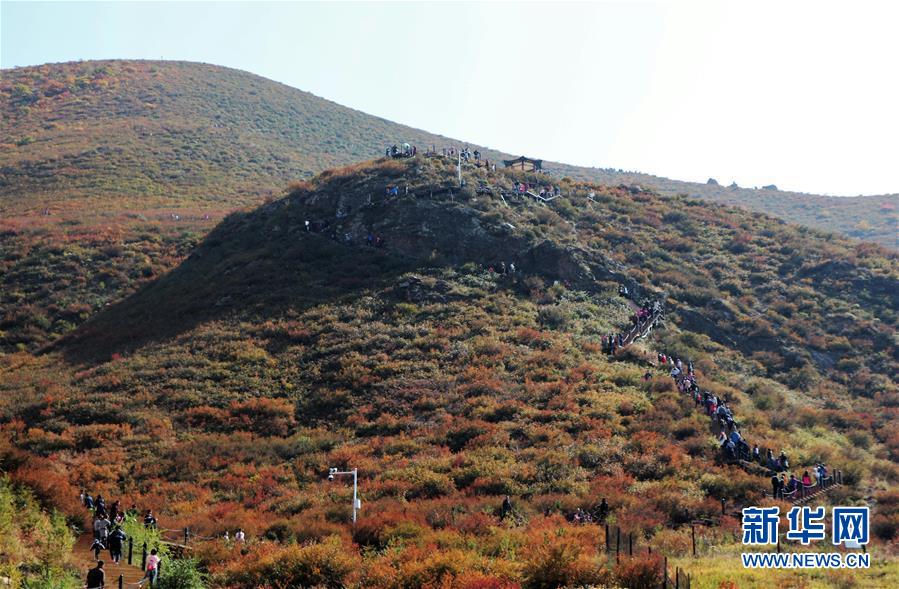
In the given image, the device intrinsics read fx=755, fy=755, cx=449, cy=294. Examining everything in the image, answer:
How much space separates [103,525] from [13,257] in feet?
156

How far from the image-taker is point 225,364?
3681 centimetres

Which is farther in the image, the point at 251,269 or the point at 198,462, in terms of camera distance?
the point at 251,269

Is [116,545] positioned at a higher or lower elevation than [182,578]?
lower

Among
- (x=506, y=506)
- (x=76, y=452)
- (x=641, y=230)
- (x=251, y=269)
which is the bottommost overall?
(x=76, y=452)

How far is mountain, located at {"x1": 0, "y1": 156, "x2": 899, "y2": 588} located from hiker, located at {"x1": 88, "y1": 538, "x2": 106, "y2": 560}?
2407 mm

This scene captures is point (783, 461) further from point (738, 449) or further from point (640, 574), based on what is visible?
point (640, 574)

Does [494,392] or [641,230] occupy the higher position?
[641,230]

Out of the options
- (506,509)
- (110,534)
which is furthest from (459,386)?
(110,534)

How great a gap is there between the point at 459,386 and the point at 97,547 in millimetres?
17327

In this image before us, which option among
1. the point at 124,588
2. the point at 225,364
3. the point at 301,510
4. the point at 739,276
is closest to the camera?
the point at 124,588

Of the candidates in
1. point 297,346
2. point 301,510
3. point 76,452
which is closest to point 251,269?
point 297,346

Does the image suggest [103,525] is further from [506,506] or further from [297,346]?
[297,346]

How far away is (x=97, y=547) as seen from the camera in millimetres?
18672

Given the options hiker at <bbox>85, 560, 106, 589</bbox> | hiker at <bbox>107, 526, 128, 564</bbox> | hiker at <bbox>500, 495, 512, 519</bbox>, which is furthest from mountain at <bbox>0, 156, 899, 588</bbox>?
hiker at <bbox>85, 560, 106, 589</bbox>
